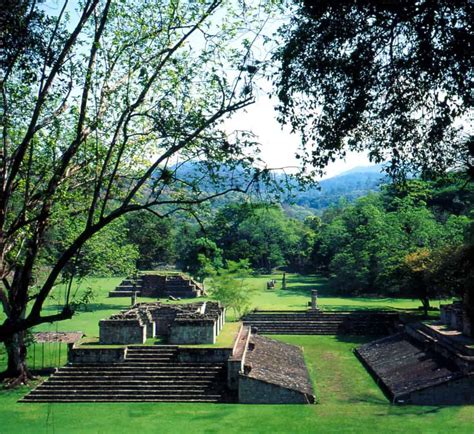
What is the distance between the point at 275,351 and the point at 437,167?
16280 mm

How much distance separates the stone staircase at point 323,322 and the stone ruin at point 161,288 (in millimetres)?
12308

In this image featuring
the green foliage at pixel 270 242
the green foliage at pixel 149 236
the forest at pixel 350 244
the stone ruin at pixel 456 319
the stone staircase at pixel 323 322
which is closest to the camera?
the forest at pixel 350 244

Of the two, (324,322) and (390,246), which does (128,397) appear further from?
(390,246)

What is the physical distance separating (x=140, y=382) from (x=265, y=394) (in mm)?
3856

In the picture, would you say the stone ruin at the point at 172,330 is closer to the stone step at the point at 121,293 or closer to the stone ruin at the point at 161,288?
the stone ruin at the point at 161,288

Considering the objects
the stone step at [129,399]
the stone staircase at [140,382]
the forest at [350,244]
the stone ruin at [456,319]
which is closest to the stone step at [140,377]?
the stone staircase at [140,382]

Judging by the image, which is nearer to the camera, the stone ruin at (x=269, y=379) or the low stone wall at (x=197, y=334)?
the stone ruin at (x=269, y=379)

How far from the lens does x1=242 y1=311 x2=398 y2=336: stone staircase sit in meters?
30.0

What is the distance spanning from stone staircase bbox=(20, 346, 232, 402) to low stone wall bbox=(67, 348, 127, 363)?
0.57ft

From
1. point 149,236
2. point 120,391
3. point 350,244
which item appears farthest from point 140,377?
point 149,236

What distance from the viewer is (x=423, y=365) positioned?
65.8ft

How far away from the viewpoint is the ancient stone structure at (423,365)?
56.1ft

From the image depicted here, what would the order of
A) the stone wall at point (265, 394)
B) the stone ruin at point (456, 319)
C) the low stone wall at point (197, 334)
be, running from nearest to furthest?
the stone wall at point (265, 394)
the low stone wall at point (197, 334)
the stone ruin at point (456, 319)

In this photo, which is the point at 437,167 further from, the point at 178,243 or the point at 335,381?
the point at 178,243
